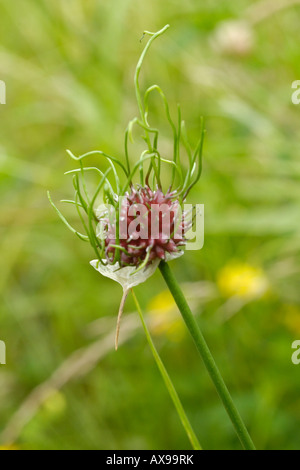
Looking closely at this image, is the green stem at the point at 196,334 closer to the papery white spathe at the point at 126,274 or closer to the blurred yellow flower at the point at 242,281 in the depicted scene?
the papery white spathe at the point at 126,274

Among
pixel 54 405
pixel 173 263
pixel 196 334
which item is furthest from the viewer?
pixel 173 263

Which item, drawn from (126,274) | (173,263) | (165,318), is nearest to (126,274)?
(126,274)

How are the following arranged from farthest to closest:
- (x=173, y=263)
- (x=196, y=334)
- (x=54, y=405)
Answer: (x=173, y=263) → (x=54, y=405) → (x=196, y=334)

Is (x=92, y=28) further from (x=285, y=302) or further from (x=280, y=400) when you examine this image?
(x=280, y=400)

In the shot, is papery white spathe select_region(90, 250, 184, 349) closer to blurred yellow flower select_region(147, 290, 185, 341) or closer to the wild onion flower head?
the wild onion flower head

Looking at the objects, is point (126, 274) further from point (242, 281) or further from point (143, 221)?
point (242, 281)

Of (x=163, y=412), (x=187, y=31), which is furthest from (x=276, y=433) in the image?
(x=187, y=31)

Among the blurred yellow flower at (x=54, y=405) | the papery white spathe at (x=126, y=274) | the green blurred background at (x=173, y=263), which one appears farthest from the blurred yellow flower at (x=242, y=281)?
the papery white spathe at (x=126, y=274)
